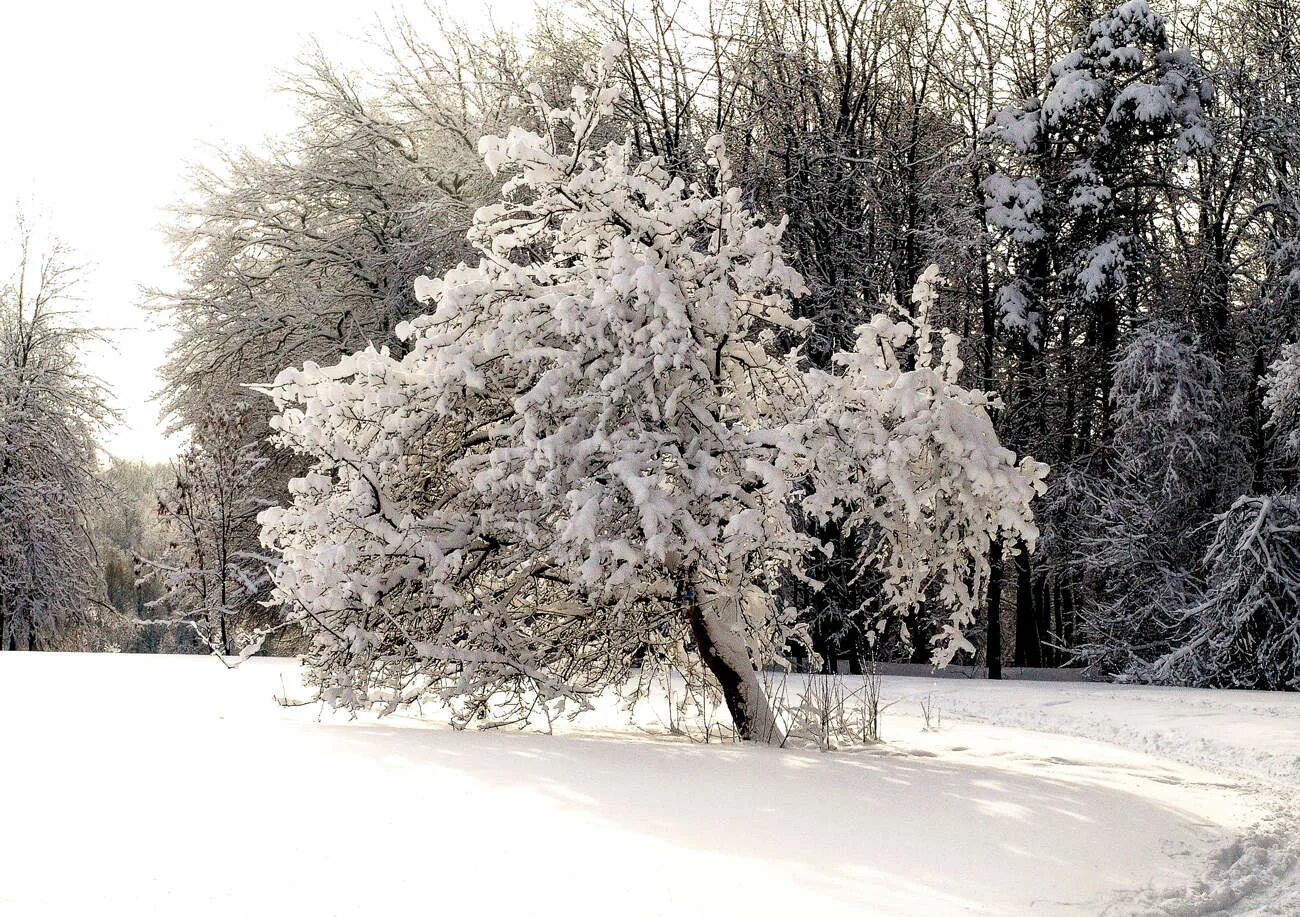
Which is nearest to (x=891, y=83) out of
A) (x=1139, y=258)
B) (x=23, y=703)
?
(x=1139, y=258)

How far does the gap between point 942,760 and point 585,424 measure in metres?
2.90

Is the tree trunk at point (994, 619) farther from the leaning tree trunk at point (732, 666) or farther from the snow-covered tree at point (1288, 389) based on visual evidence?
the leaning tree trunk at point (732, 666)

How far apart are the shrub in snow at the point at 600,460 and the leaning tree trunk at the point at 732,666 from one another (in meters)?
0.02

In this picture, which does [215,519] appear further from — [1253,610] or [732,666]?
[1253,610]

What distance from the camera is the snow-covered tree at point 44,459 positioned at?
70.8 ft

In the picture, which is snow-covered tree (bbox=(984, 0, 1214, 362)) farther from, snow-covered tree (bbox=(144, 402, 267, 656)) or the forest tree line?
snow-covered tree (bbox=(144, 402, 267, 656))

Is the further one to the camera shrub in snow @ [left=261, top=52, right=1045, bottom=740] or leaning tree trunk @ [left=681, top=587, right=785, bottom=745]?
leaning tree trunk @ [left=681, top=587, right=785, bottom=745]

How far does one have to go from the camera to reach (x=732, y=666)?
7.83 m

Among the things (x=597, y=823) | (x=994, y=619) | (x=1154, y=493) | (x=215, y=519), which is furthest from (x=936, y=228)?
(x=597, y=823)

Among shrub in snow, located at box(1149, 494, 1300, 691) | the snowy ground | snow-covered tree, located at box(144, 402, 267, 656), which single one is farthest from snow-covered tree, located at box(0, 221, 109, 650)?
shrub in snow, located at box(1149, 494, 1300, 691)

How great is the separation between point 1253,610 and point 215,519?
14085 mm

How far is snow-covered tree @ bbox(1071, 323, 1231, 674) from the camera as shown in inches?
639

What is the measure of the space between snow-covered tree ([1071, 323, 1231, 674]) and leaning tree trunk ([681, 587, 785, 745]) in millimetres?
9968

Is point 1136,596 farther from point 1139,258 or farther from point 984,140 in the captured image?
point 984,140
